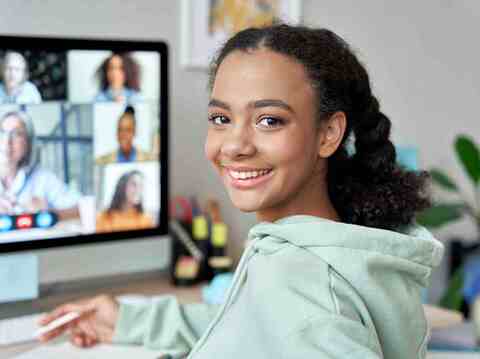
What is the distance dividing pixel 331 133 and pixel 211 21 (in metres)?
1.01

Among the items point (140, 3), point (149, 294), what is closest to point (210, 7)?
point (140, 3)

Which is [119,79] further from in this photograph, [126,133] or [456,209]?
[456,209]

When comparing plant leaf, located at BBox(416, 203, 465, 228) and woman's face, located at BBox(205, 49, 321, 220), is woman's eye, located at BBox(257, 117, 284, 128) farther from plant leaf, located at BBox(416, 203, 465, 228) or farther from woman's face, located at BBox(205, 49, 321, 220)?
plant leaf, located at BBox(416, 203, 465, 228)

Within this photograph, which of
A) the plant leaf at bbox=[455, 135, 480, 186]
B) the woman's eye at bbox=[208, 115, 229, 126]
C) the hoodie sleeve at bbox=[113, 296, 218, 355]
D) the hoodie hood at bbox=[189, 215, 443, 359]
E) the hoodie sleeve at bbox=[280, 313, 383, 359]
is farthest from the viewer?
the plant leaf at bbox=[455, 135, 480, 186]

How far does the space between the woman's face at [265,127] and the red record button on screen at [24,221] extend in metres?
0.57

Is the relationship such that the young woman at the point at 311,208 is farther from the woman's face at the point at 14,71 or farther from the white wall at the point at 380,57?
the white wall at the point at 380,57

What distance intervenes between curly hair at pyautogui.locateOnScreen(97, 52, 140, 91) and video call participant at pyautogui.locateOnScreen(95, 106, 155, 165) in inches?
2.0

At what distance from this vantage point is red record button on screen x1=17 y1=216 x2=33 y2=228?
1382mm

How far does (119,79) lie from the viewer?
148 centimetres

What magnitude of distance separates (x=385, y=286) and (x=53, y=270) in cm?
100

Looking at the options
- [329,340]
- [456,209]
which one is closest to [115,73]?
[329,340]

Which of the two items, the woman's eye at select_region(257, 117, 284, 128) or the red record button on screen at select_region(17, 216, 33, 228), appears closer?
the woman's eye at select_region(257, 117, 284, 128)

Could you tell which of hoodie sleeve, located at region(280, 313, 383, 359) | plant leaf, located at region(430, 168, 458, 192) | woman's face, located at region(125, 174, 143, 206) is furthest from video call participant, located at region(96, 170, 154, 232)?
plant leaf, located at region(430, 168, 458, 192)

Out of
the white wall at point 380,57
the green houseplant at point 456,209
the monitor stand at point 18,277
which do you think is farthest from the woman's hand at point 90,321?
the green houseplant at point 456,209
